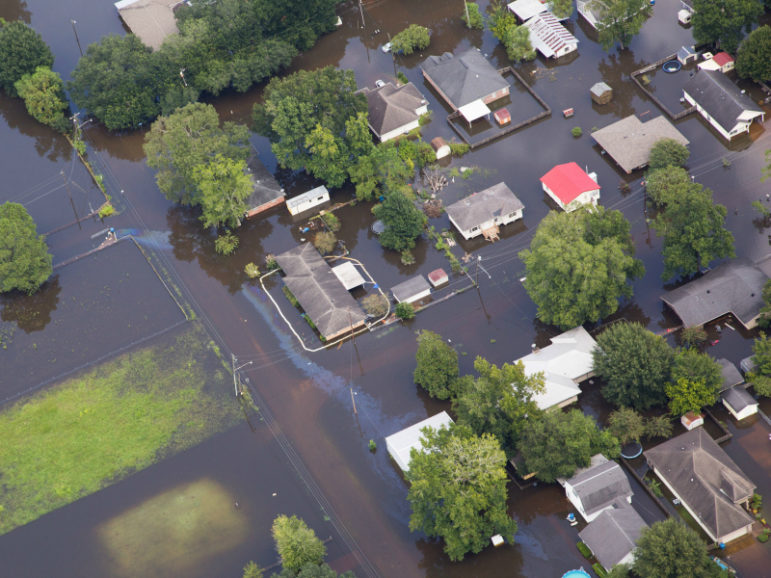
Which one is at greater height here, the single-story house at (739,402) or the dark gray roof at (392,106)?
the dark gray roof at (392,106)

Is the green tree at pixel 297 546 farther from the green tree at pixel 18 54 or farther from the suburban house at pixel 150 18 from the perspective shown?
the green tree at pixel 18 54

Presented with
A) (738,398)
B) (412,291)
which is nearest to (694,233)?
(738,398)

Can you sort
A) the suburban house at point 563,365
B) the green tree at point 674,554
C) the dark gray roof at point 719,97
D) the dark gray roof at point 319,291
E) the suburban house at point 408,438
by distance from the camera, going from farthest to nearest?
the dark gray roof at point 719,97 < the dark gray roof at point 319,291 < the suburban house at point 563,365 < the suburban house at point 408,438 < the green tree at point 674,554

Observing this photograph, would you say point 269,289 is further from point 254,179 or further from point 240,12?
point 240,12

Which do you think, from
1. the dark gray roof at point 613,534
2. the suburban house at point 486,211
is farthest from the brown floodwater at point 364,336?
the dark gray roof at point 613,534

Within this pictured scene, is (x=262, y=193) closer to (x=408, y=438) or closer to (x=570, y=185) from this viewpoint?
(x=570, y=185)

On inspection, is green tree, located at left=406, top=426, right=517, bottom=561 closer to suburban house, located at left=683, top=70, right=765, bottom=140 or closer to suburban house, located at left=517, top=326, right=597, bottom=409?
suburban house, located at left=517, top=326, right=597, bottom=409
